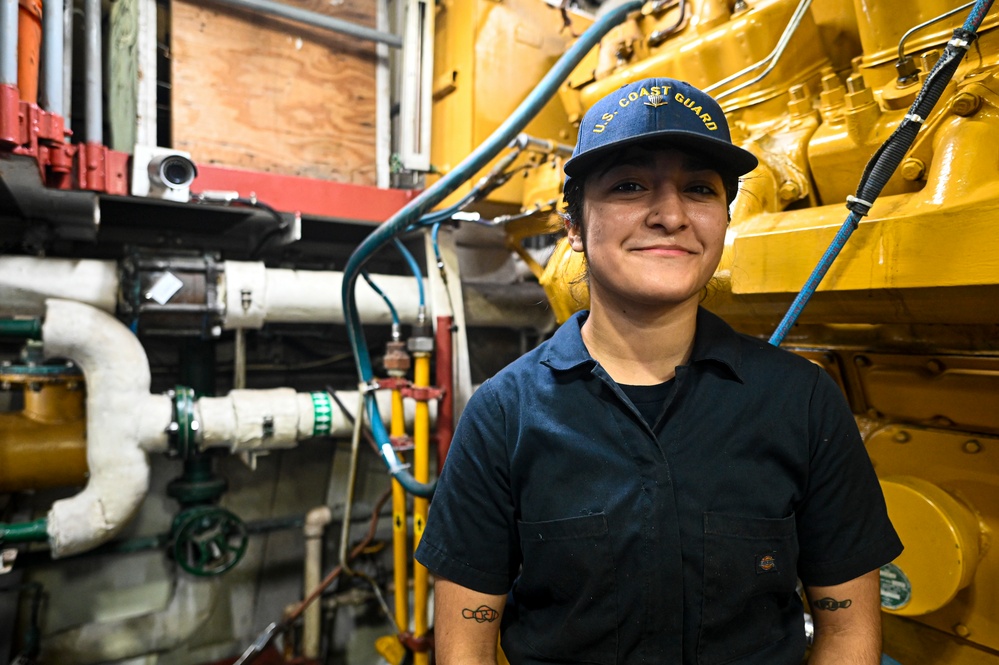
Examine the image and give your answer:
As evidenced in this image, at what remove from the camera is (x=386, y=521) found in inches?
126

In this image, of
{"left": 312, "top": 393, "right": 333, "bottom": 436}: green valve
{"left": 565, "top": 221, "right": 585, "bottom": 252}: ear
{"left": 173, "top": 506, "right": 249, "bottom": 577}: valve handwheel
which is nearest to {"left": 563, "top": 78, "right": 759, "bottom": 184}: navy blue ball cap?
{"left": 565, "top": 221, "right": 585, "bottom": 252}: ear

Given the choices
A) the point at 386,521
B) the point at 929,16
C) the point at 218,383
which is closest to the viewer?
the point at 929,16

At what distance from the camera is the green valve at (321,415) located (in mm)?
2416

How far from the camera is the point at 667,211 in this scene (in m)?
0.81

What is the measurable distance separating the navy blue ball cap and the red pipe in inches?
63.7

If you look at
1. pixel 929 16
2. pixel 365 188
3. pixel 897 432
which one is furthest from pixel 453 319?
pixel 929 16

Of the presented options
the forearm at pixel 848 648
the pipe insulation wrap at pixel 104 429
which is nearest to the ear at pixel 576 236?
the forearm at pixel 848 648

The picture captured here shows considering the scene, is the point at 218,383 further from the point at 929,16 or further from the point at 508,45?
the point at 929,16

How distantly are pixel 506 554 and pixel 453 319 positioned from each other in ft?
5.65

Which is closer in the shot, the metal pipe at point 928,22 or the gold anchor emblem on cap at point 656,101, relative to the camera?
the gold anchor emblem on cap at point 656,101

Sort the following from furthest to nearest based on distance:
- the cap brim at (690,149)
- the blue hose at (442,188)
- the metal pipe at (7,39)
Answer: the blue hose at (442,188) < the metal pipe at (7,39) < the cap brim at (690,149)

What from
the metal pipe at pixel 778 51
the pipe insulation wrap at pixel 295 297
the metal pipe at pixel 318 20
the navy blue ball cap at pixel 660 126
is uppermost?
the metal pipe at pixel 318 20

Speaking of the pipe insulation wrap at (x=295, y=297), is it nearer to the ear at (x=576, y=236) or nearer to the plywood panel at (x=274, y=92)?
the plywood panel at (x=274, y=92)

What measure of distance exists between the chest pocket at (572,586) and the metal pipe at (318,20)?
2429 mm
